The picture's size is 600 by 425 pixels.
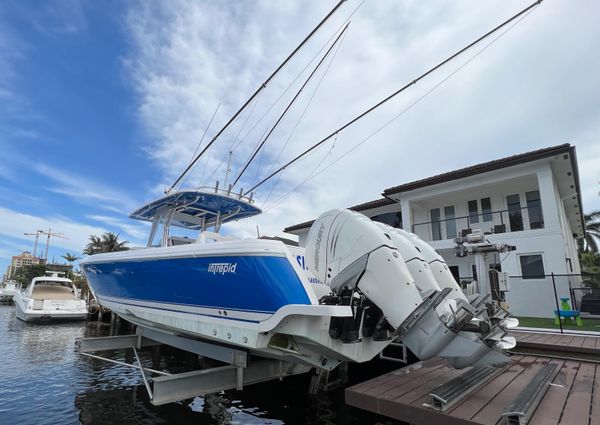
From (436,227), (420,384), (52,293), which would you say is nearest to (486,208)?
(436,227)

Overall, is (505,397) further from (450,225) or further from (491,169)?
(450,225)

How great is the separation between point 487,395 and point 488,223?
13.0 metres

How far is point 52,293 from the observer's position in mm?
20094

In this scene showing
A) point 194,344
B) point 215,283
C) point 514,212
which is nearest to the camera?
point 215,283

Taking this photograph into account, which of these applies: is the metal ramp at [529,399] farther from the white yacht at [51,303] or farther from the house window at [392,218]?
the white yacht at [51,303]

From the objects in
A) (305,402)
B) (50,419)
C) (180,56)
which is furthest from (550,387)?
(180,56)

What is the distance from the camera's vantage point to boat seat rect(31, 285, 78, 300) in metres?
19.6

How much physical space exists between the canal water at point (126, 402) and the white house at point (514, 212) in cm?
659

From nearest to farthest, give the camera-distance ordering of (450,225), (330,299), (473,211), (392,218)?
(330,299) < (473,211) < (450,225) < (392,218)

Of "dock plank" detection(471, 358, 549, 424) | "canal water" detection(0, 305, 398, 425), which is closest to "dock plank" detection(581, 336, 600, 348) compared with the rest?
"dock plank" detection(471, 358, 549, 424)

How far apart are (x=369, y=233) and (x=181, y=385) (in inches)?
115

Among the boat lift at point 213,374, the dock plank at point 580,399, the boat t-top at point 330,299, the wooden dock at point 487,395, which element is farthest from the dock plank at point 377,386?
the boat lift at point 213,374

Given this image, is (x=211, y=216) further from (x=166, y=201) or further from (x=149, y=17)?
(x=149, y=17)

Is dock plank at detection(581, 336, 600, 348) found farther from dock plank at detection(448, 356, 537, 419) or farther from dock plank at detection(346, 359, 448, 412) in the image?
dock plank at detection(346, 359, 448, 412)
